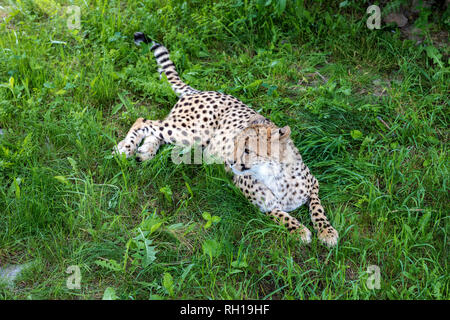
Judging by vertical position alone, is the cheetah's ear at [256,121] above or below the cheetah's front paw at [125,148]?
above

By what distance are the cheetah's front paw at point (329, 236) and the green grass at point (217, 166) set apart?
6 cm

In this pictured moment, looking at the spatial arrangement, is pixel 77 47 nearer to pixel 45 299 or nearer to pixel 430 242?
pixel 45 299

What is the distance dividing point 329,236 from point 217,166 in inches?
42.6

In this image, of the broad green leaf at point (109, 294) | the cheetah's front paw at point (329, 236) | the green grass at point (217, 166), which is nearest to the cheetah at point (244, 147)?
the cheetah's front paw at point (329, 236)

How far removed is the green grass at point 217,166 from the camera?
3.41 metres

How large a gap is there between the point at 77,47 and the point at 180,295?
10.2 feet

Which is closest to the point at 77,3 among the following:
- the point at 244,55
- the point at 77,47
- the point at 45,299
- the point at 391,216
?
the point at 77,47

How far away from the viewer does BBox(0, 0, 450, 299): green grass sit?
11.2ft

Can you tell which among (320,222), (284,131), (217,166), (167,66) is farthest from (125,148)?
(320,222)

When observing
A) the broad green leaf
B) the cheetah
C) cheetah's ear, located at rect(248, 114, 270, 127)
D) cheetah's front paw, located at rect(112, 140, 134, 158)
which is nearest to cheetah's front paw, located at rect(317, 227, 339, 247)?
the cheetah

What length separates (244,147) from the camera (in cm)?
374

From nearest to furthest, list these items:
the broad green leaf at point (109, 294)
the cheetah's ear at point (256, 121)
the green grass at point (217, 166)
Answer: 1. the broad green leaf at point (109, 294)
2. the green grass at point (217, 166)
3. the cheetah's ear at point (256, 121)

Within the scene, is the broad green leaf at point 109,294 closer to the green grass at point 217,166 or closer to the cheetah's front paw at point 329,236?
the green grass at point 217,166

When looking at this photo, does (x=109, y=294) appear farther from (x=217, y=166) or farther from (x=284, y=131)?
(x=284, y=131)
